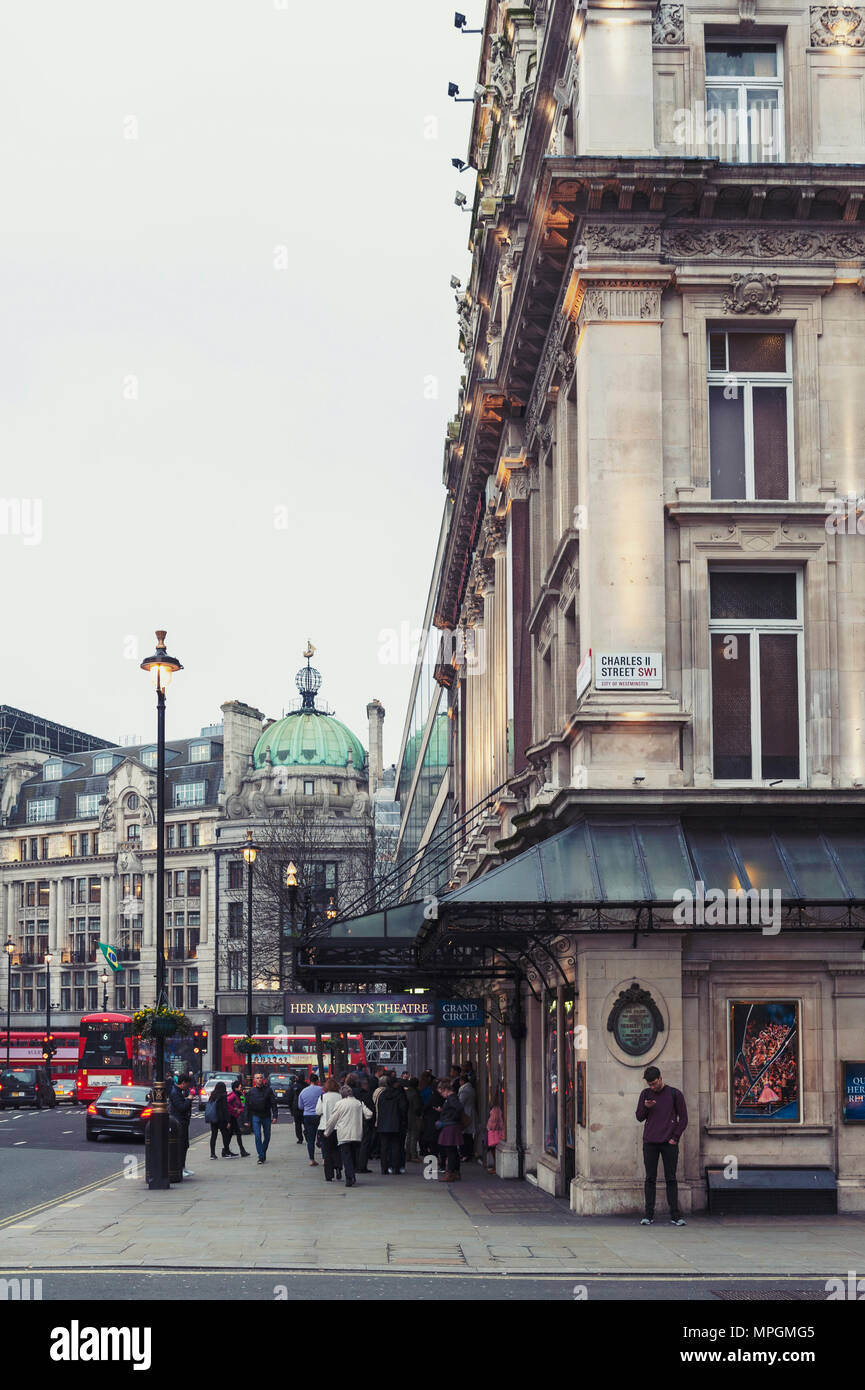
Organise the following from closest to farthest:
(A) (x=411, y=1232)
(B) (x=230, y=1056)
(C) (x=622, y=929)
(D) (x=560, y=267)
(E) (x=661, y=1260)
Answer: (E) (x=661, y=1260) → (A) (x=411, y=1232) → (C) (x=622, y=929) → (D) (x=560, y=267) → (B) (x=230, y=1056)

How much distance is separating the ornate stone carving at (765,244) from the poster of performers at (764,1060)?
10085 millimetres

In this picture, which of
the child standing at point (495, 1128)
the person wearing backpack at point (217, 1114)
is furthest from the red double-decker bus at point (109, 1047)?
the child standing at point (495, 1128)

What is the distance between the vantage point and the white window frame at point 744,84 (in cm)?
2436

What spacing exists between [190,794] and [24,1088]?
53074 mm

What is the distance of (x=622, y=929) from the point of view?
70.8ft

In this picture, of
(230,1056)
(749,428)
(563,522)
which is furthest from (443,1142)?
(230,1056)

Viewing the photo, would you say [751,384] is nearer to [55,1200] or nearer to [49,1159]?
[55,1200]

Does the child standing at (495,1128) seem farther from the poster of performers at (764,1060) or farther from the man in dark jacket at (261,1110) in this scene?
the poster of performers at (764,1060)

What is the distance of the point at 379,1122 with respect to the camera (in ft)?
107

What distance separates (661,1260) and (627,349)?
1192cm

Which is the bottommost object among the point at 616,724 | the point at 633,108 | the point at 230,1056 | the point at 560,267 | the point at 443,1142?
the point at 230,1056

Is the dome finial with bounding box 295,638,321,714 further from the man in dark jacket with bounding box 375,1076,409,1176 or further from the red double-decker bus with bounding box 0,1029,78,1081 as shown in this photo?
the man in dark jacket with bounding box 375,1076,409,1176

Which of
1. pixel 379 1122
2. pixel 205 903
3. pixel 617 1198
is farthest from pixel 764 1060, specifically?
pixel 205 903

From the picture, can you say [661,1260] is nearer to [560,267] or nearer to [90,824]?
[560,267]
